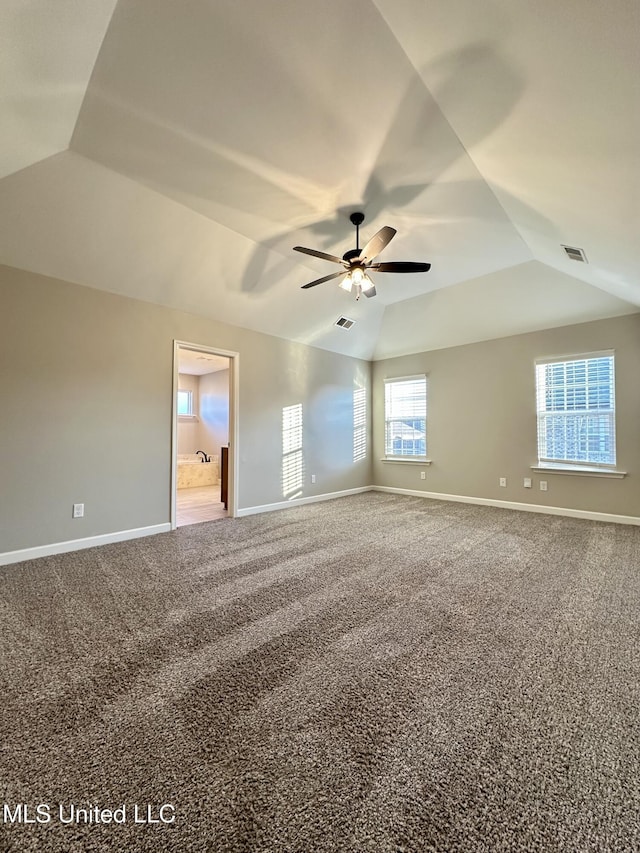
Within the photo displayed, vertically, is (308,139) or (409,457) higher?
(308,139)

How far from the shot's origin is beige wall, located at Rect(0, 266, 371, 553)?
130 inches

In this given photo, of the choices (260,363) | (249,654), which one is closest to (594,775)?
(249,654)

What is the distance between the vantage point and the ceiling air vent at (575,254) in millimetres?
3366

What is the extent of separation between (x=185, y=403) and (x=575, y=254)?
8844mm

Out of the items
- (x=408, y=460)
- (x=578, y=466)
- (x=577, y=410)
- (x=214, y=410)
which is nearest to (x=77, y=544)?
(x=408, y=460)

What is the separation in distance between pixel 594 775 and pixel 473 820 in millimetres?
511

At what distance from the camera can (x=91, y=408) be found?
375 cm

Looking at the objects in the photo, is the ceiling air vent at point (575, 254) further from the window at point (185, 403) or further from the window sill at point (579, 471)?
the window at point (185, 403)

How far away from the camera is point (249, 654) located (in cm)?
192

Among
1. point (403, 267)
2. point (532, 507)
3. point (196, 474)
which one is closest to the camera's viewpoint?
point (403, 267)

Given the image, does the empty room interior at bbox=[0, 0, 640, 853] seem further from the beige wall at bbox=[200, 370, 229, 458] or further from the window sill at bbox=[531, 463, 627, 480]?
the beige wall at bbox=[200, 370, 229, 458]

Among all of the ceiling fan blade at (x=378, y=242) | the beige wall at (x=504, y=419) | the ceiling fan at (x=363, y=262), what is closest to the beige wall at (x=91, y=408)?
the ceiling fan at (x=363, y=262)

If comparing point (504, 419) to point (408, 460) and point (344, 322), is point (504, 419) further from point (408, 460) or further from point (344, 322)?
point (344, 322)

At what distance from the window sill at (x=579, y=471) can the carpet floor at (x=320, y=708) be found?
2.02 m
